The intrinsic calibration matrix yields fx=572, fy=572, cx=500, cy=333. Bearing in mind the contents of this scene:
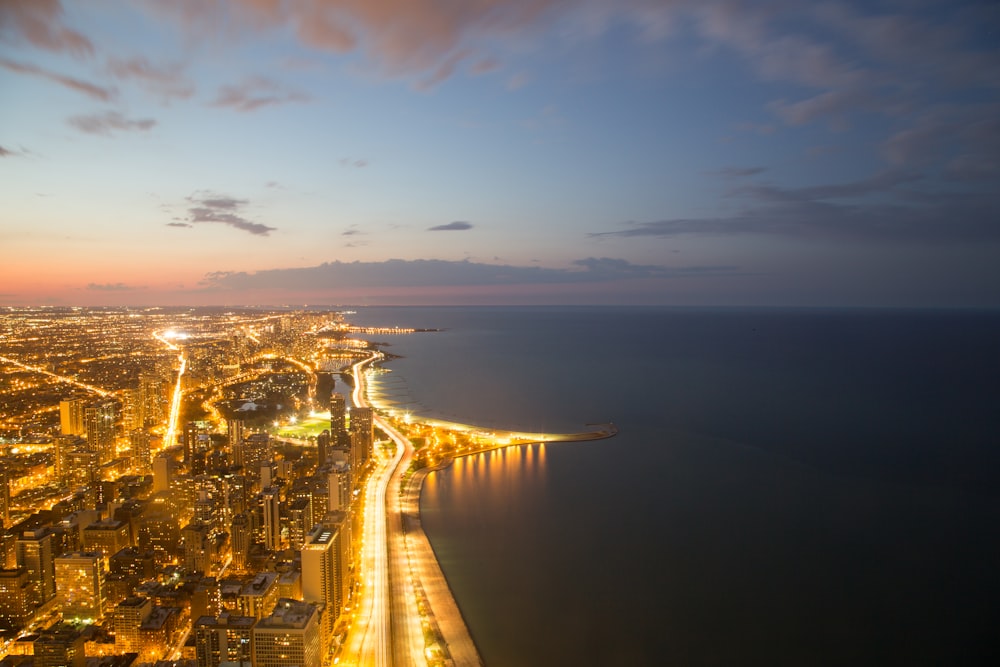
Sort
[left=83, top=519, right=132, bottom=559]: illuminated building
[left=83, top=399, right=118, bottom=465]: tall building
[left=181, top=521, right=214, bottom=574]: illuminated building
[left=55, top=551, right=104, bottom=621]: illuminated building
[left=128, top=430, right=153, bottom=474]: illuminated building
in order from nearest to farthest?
1. [left=55, top=551, right=104, bottom=621]: illuminated building
2. [left=181, top=521, right=214, bottom=574]: illuminated building
3. [left=83, top=519, right=132, bottom=559]: illuminated building
4. [left=128, top=430, right=153, bottom=474]: illuminated building
5. [left=83, top=399, right=118, bottom=465]: tall building

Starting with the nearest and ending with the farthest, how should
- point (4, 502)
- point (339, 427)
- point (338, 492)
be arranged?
point (338, 492)
point (4, 502)
point (339, 427)

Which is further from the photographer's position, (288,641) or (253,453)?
(253,453)

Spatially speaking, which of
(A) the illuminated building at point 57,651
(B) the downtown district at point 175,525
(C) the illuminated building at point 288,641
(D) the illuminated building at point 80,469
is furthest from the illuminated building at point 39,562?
(C) the illuminated building at point 288,641

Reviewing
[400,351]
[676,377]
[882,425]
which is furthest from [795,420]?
[400,351]

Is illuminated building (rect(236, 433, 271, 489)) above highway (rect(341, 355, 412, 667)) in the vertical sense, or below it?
above

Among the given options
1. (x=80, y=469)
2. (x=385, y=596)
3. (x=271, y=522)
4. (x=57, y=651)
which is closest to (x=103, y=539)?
(x=271, y=522)

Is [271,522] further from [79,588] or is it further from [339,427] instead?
[339,427]

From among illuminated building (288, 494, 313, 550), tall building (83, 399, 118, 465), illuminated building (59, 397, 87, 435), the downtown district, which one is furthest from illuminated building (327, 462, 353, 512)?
illuminated building (59, 397, 87, 435)

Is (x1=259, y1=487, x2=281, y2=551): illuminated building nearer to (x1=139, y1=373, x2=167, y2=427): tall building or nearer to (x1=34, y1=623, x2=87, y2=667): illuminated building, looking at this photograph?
(x1=34, y1=623, x2=87, y2=667): illuminated building
